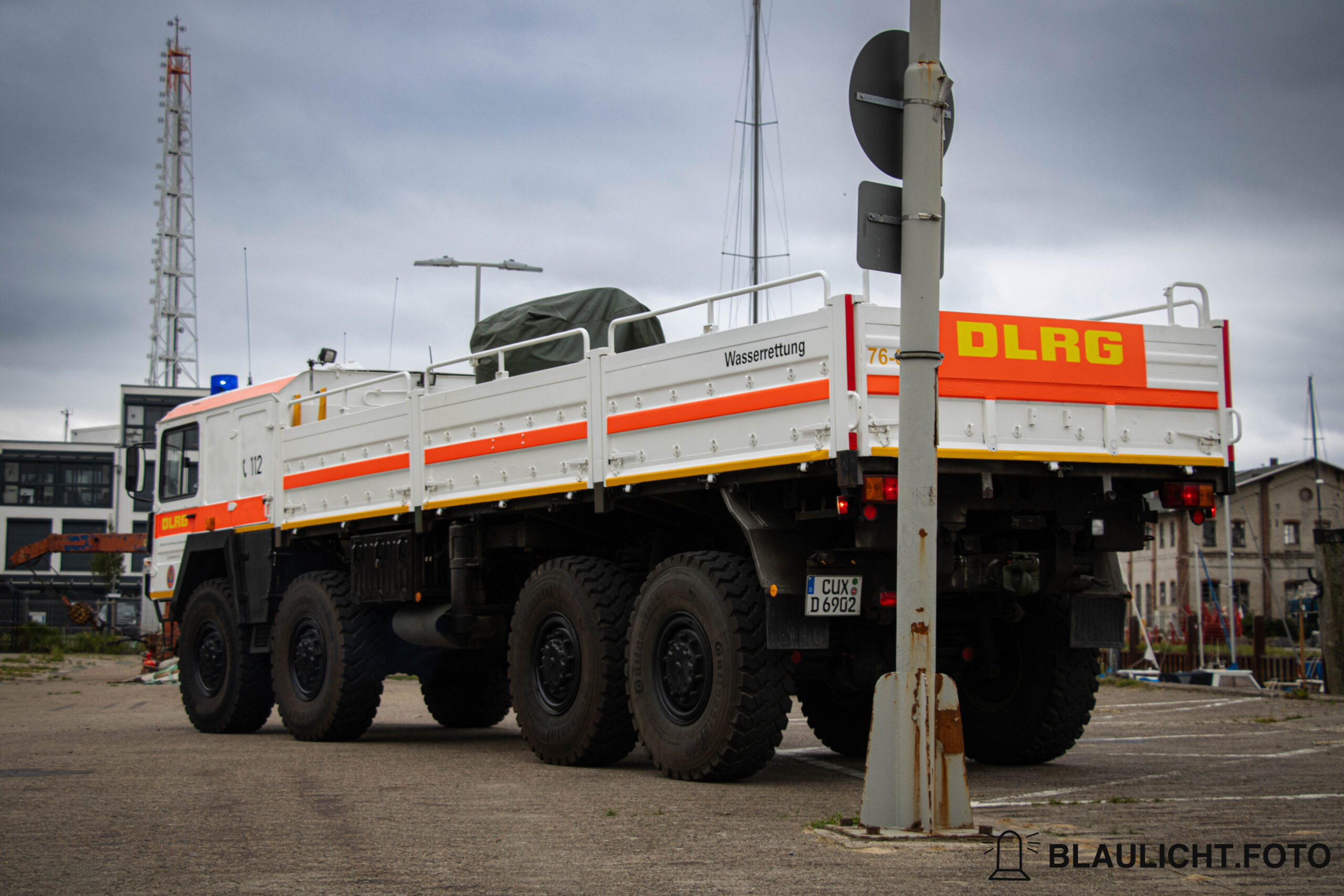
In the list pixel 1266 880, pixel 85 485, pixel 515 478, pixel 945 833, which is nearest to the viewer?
pixel 1266 880

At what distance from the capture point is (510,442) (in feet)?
34.2

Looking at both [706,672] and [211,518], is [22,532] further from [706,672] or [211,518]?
[706,672]

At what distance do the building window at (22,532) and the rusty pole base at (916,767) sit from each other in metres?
74.3

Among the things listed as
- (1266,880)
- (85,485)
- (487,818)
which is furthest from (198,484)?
(85,485)

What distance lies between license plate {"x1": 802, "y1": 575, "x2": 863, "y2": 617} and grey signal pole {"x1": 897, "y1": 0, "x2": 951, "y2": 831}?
1.49 metres

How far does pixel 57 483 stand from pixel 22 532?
125 inches

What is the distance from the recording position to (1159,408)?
8.65 metres

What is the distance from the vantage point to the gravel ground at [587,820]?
212 inches

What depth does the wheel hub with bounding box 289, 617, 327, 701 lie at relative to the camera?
42.1ft

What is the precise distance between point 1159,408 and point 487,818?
4.86m

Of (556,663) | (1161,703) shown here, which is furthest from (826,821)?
(1161,703)

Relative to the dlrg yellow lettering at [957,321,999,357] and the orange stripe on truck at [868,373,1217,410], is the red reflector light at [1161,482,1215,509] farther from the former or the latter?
the dlrg yellow lettering at [957,321,999,357]

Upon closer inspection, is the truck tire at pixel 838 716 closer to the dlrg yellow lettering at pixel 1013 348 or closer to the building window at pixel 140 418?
the dlrg yellow lettering at pixel 1013 348

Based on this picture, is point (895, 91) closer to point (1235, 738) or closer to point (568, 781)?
point (568, 781)
